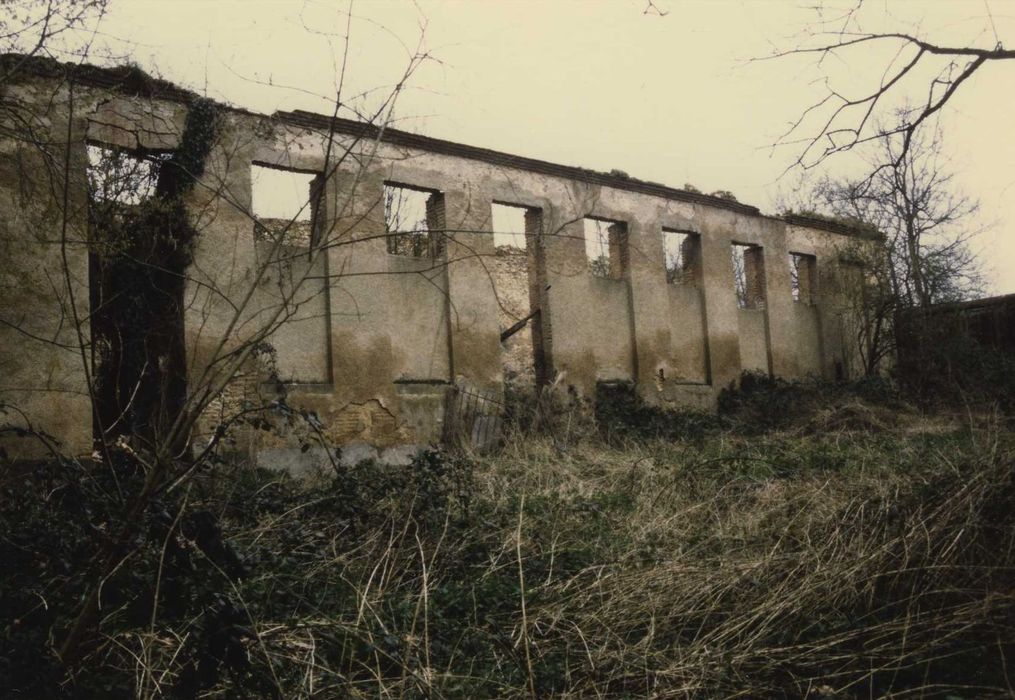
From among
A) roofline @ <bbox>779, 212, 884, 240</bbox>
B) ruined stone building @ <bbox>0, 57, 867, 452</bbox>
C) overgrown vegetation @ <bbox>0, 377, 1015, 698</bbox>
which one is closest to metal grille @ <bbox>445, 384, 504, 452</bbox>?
ruined stone building @ <bbox>0, 57, 867, 452</bbox>

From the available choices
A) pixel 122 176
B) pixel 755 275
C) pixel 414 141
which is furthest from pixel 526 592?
pixel 755 275

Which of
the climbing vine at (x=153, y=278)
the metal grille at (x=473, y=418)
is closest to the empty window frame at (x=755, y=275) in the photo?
the metal grille at (x=473, y=418)

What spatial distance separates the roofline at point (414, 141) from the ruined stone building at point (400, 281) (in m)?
0.04

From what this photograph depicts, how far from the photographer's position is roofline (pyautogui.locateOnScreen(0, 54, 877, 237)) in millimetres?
10547

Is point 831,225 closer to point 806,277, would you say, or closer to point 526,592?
point 806,277

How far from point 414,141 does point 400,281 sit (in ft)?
7.24

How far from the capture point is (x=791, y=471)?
740 centimetres

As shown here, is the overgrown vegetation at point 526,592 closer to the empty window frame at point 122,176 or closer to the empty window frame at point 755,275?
the empty window frame at point 122,176

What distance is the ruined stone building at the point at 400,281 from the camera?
10219 millimetres

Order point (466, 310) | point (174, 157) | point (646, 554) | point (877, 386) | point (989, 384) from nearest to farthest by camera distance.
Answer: point (646, 554), point (174, 157), point (466, 310), point (989, 384), point (877, 386)

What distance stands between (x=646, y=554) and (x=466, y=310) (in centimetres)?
922

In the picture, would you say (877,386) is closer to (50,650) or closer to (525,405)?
(525,405)

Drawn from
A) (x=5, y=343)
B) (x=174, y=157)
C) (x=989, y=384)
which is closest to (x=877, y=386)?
(x=989, y=384)

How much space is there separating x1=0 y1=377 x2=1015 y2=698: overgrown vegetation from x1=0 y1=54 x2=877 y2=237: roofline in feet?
→ 11.0
